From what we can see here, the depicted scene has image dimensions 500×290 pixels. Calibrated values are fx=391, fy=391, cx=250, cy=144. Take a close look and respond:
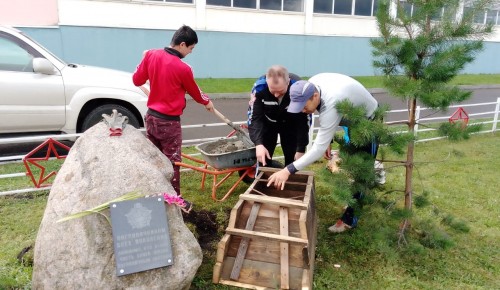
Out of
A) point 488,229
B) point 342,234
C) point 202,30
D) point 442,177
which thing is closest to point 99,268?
point 342,234

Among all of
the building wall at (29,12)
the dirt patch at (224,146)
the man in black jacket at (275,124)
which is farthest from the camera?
the building wall at (29,12)

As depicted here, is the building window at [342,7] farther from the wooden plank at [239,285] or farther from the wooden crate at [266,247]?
the wooden plank at [239,285]

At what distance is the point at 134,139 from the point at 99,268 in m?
1.02

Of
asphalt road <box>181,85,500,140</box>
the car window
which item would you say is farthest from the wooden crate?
the car window

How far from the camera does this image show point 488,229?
159 inches

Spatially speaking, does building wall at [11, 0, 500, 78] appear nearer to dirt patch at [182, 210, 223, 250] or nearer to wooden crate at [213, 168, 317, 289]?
dirt patch at [182, 210, 223, 250]

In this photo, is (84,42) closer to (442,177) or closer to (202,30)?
(202,30)

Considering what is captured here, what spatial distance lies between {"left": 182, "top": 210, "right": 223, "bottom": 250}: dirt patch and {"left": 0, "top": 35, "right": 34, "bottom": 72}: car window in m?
3.42

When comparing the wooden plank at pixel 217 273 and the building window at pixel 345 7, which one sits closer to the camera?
the wooden plank at pixel 217 273

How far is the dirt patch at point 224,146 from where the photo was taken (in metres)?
4.71

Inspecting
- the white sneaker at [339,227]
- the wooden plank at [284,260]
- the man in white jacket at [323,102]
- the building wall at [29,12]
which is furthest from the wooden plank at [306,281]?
the building wall at [29,12]

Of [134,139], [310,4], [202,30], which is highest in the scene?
[310,4]

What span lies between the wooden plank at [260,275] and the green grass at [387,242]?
178 mm

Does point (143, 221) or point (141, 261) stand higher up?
point (143, 221)
